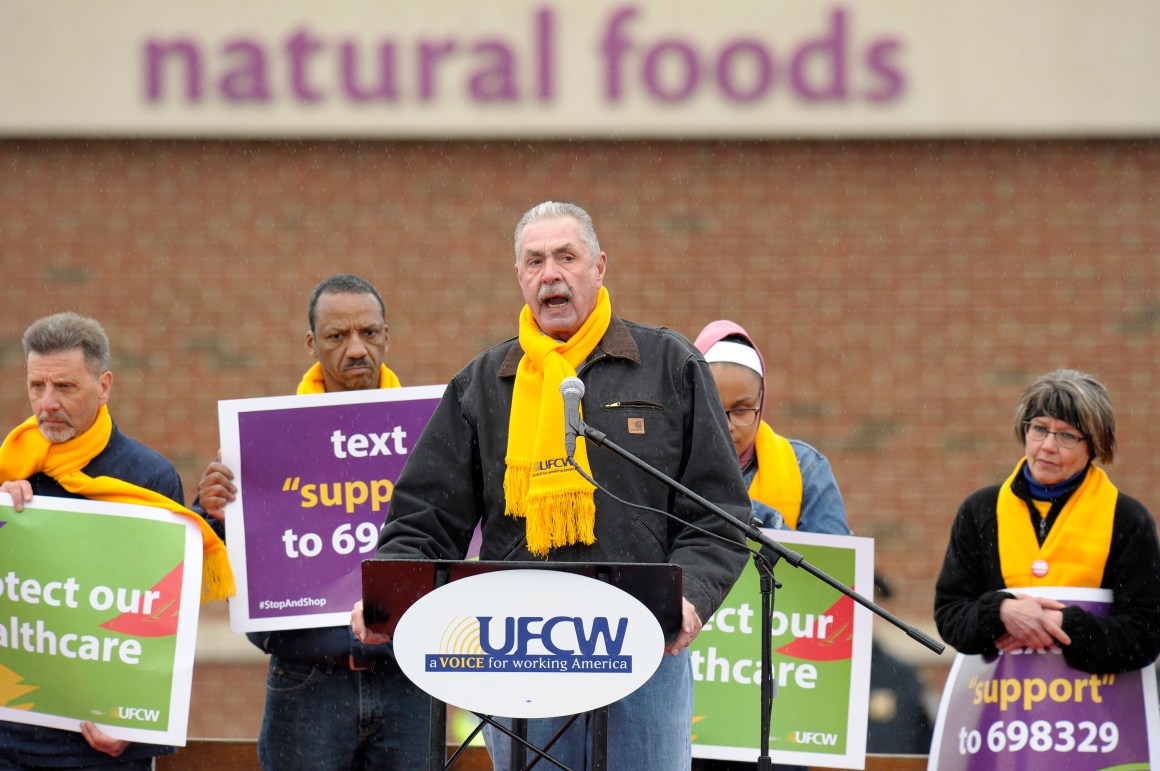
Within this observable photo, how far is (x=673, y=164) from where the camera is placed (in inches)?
361

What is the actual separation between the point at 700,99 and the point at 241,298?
10.4ft

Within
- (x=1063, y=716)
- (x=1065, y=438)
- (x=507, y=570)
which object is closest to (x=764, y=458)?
(x=1065, y=438)

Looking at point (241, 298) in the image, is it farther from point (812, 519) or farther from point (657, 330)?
point (657, 330)

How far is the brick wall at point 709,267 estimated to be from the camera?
30.0 feet

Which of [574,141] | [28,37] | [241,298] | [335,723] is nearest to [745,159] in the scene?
[574,141]

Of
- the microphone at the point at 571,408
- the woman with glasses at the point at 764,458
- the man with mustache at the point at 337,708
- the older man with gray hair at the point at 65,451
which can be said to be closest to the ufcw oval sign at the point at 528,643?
the microphone at the point at 571,408

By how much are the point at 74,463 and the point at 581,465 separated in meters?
2.03

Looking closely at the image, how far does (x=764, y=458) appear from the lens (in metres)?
4.91

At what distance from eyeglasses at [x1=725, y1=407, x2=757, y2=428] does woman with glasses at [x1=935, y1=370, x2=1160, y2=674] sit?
0.80 meters

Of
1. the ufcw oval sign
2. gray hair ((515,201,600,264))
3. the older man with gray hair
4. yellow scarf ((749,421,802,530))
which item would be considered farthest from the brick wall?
the ufcw oval sign

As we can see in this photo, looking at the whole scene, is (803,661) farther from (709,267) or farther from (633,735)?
(709,267)

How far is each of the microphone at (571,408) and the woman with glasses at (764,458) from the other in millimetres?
1671

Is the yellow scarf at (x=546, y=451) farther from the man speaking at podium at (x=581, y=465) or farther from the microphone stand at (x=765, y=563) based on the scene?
the microphone stand at (x=765, y=563)

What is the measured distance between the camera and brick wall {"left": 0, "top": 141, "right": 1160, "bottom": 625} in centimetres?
914
